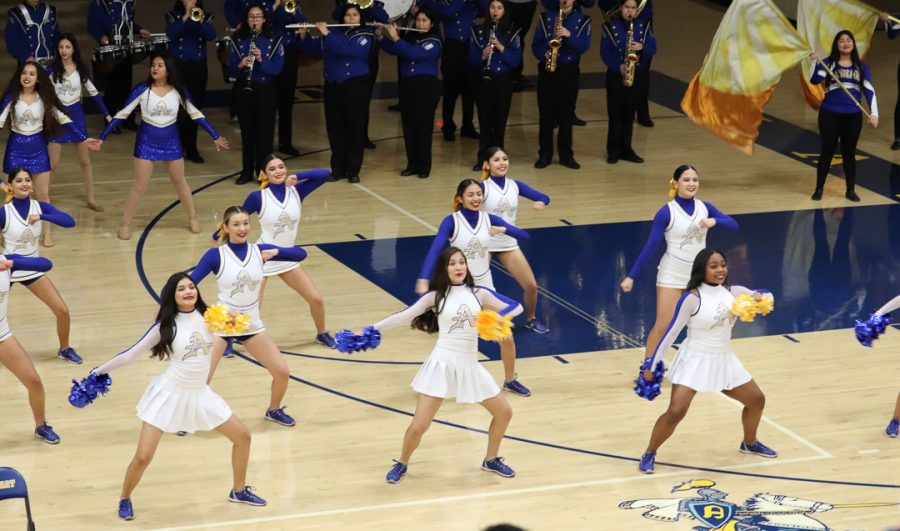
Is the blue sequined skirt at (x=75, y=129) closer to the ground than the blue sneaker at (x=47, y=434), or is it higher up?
higher up

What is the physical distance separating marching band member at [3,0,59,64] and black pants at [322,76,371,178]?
3.08 metres

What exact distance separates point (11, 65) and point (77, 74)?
7.27 metres

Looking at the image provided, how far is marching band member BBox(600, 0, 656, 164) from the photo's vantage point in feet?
56.0

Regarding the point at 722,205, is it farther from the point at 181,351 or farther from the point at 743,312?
the point at 181,351

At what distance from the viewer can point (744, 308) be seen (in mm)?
9367

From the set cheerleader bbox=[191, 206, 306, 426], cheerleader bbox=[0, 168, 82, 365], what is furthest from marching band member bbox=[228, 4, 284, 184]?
cheerleader bbox=[191, 206, 306, 426]

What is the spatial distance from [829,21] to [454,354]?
8539 mm

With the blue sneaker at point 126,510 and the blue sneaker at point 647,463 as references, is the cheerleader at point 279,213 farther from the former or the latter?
the blue sneaker at point 647,463

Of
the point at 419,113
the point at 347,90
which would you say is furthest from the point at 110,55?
the point at 419,113

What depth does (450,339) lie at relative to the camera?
367 inches

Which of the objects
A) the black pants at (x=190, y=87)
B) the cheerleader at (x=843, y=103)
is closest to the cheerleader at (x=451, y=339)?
the cheerleader at (x=843, y=103)

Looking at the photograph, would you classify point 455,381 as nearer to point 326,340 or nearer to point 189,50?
point 326,340

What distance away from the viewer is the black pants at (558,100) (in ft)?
55.7

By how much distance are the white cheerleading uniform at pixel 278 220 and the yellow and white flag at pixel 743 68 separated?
5.76m
